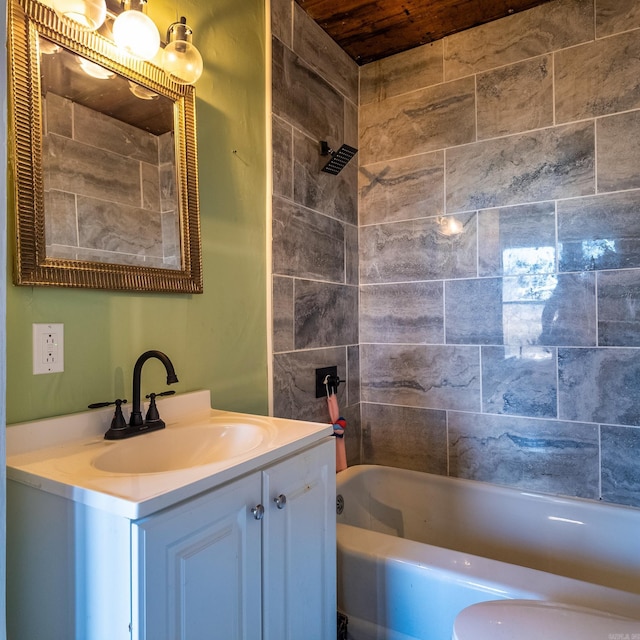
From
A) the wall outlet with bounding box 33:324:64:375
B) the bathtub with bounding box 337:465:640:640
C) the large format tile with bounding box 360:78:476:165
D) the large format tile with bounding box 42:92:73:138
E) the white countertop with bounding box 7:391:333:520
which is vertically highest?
the large format tile with bounding box 360:78:476:165

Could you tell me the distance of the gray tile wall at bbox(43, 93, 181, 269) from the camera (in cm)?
104

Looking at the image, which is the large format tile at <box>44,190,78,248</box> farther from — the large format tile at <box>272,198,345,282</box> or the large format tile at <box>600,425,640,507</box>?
the large format tile at <box>600,425,640,507</box>

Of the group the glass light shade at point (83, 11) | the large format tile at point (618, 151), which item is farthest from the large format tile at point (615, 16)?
the glass light shade at point (83, 11)

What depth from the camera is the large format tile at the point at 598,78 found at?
172 cm

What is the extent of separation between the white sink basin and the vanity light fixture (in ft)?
3.28

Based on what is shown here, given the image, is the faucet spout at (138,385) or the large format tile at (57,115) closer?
the large format tile at (57,115)

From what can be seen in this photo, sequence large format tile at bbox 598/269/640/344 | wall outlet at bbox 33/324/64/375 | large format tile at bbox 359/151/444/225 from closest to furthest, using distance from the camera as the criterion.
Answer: wall outlet at bbox 33/324/64/375 → large format tile at bbox 598/269/640/344 → large format tile at bbox 359/151/444/225

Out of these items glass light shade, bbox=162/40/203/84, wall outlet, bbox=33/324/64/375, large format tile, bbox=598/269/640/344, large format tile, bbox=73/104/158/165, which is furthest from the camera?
large format tile, bbox=598/269/640/344

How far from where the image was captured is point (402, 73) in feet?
7.16

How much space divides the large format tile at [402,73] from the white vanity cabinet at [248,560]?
182 cm

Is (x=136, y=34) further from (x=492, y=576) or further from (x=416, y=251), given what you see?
(x=492, y=576)

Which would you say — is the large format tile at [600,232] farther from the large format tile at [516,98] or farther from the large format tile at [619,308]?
the large format tile at [516,98]

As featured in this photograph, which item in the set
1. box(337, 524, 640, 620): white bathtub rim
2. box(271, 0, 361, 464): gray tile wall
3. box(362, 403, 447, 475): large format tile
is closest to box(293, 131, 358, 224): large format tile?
box(271, 0, 361, 464): gray tile wall

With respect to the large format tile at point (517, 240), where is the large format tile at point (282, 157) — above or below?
above
